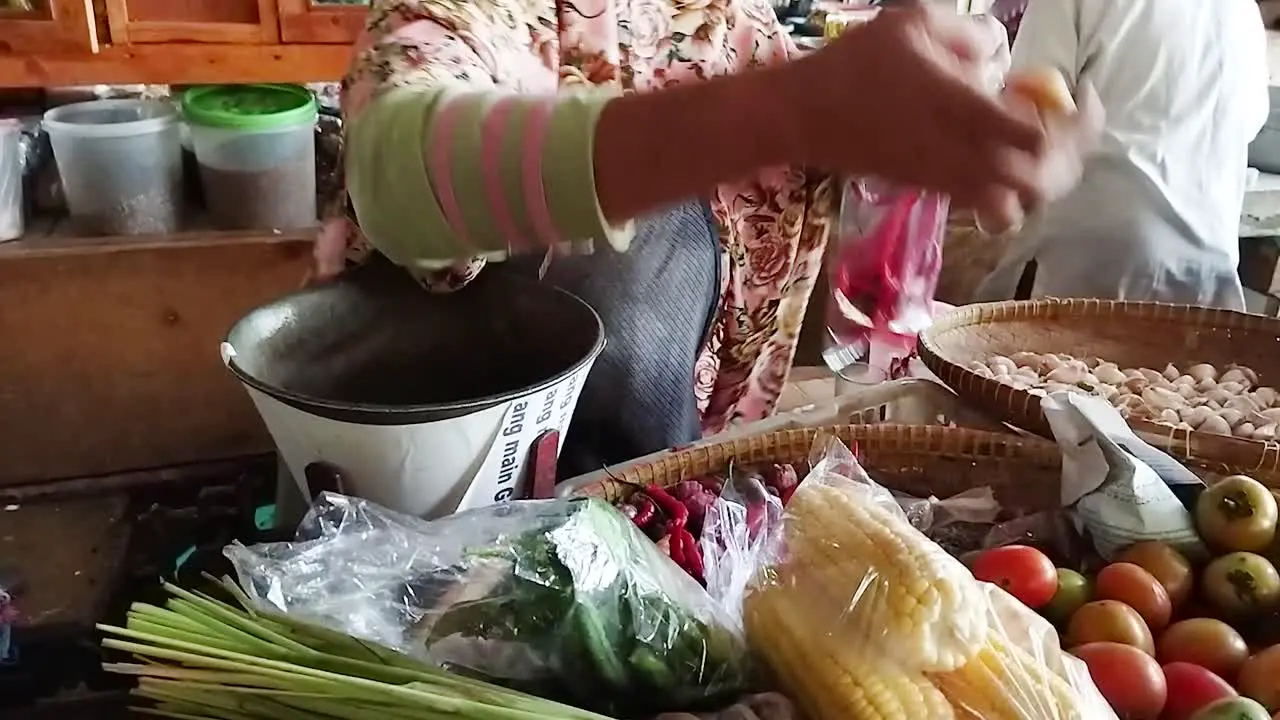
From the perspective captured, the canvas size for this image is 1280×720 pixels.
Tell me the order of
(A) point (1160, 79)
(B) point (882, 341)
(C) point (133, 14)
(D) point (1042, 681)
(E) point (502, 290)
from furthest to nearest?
(C) point (133, 14) < (A) point (1160, 79) < (B) point (882, 341) < (E) point (502, 290) < (D) point (1042, 681)

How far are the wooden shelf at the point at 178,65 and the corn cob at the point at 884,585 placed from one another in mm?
1438

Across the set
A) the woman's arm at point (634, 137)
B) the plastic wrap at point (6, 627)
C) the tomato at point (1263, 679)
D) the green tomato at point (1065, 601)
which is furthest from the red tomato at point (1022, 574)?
the plastic wrap at point (6, 627)

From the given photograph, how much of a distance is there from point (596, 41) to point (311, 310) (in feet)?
0.93

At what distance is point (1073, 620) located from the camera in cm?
75

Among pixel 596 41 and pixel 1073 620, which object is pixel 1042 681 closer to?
Answer: pixel 1073 620

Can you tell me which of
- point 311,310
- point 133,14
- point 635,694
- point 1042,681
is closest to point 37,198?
point 133,14

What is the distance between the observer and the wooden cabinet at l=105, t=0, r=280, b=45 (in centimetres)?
188

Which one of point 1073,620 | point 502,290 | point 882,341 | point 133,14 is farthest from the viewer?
point 133,14

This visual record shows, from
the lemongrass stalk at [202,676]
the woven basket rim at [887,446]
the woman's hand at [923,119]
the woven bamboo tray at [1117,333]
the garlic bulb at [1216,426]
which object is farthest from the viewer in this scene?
the woven bamboo tray at [1117,333]

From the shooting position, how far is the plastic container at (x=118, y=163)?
188 centimetres

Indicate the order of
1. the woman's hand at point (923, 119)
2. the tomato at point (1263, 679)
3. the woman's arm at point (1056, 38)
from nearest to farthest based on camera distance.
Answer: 1. the woman's hand at point (923, 119)
2. the tomato at point (1263, 679)
3. the woman's arm at point (1056, 38)

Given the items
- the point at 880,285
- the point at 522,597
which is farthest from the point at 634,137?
the point at 880,285

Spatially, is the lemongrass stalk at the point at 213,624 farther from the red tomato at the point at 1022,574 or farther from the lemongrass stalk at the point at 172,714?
the red tomato at the point at 1022,574

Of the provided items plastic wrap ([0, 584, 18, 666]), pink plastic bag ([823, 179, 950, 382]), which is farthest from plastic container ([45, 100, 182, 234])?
pink plastic bag ([823, 179, 950, 382])
